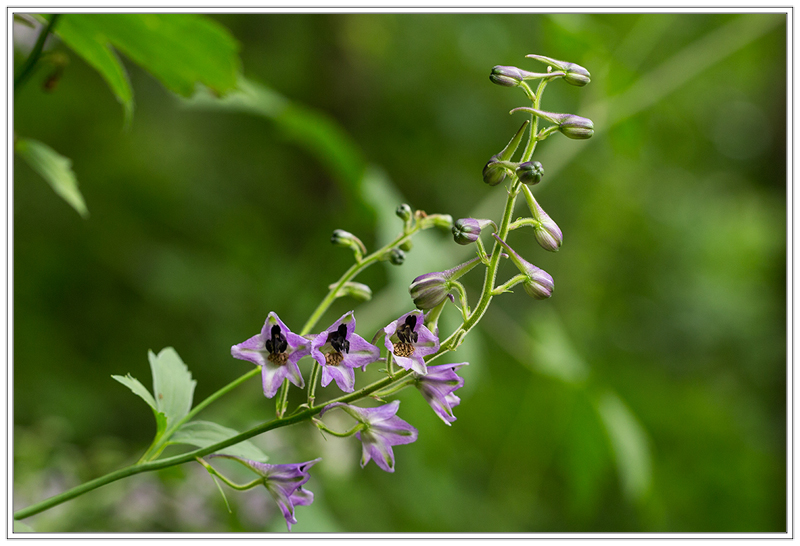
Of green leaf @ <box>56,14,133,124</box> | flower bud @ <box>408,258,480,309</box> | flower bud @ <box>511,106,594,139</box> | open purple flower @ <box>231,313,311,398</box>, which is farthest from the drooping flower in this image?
green leaf @ <box>56,14,133,124</box>

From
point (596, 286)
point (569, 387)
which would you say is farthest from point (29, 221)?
point (596, 286)

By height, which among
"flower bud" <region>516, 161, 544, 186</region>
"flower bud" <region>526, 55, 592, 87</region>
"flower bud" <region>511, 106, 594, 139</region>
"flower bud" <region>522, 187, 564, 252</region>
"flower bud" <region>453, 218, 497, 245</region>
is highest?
"flower bud" <region>526, 55, 592, 87</region>

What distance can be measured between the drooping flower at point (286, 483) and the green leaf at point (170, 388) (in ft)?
0.39

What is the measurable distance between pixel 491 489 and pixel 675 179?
11.3 ft

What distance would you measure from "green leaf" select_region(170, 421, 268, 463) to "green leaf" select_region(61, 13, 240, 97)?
0.79m

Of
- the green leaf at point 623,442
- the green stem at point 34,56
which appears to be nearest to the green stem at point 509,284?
the green stem at point 34,56

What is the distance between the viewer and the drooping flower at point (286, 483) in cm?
78

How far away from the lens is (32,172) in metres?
3.85

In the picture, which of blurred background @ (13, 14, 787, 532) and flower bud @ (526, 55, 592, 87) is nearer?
flower bud @ (526, 55, 592, 87)

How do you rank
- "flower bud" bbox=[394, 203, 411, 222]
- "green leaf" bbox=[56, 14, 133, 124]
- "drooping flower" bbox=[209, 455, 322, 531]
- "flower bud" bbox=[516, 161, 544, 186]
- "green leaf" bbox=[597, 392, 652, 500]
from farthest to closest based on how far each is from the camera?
"green leaf" bbox=[597, 392, 652, 500], "green leaf" bbox=[56, 14, 133, 124], "flower bud" bbox=[394, 203, 411, 222], "drooping flower" bbox=[209, 455, 322, 531], "flower bud" bbox=[516, 161, 544, 186]

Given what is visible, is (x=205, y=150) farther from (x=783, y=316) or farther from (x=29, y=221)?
(x=783, y=316)

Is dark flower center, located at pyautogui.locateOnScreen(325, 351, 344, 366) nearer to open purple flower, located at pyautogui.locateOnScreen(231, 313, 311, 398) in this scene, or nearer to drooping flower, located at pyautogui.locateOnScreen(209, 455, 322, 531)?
open purple flower, located at pyautogui.locateOnScreen(231, 313, 311, 398)

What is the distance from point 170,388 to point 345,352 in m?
0.29

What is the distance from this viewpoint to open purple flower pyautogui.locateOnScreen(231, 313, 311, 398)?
728 mm
